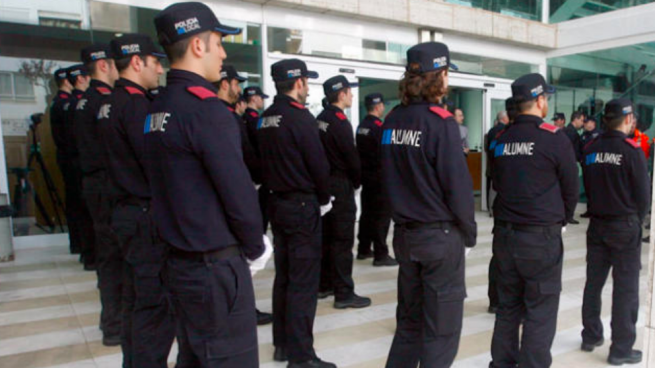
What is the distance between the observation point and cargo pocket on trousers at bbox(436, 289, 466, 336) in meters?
2.36

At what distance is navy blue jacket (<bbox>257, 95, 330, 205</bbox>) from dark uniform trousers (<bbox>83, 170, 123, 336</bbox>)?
1.23 m

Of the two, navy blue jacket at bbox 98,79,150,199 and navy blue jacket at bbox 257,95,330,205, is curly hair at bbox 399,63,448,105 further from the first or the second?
navy blue jacket at bbox 98,79,150,199

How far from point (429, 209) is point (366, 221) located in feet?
11.2

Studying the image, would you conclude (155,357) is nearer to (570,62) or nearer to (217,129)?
(217,129)

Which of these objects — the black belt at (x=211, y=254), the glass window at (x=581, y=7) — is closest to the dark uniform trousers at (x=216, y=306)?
the black belt at (x=211, y=254)

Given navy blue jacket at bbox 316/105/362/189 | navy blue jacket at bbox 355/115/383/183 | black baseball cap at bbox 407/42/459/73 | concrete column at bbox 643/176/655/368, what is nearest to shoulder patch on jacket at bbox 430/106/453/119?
black baseball cap at bbox 407/42/459/73

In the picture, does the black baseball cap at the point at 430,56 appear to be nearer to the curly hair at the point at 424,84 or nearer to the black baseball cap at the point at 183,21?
the curly hair at the point at 424,84

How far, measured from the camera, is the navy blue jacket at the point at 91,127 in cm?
352

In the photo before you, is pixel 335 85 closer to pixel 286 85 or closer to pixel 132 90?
pixel 286 85

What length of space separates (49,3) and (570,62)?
9.57 m

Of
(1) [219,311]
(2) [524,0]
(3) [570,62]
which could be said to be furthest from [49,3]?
(3) [570,62]

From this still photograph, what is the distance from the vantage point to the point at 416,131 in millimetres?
2395

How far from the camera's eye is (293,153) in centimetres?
309

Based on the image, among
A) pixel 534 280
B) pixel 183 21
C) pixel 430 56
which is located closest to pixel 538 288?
pixel 534 280
